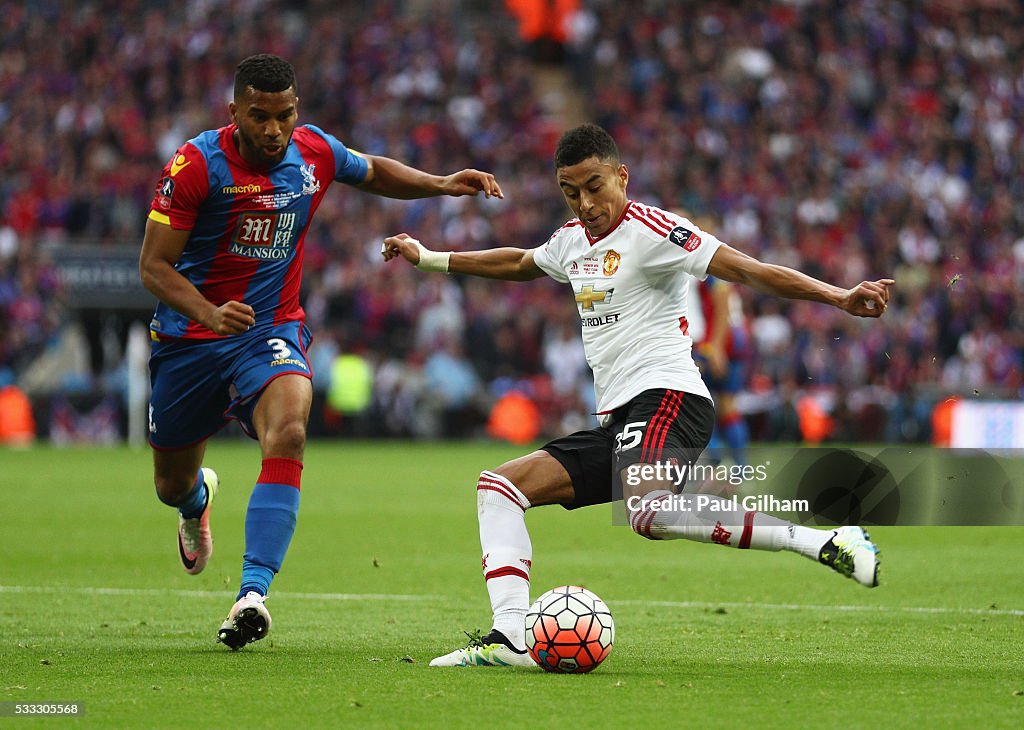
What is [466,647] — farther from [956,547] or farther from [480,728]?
Result: [956,547]

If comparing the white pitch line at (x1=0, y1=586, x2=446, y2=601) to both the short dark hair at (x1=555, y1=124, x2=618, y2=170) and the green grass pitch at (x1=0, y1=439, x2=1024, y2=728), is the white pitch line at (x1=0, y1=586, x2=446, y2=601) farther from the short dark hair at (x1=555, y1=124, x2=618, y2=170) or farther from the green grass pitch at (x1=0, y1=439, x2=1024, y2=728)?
the short dark hair at (x1=555, y1=124, x2=618, y2=170)

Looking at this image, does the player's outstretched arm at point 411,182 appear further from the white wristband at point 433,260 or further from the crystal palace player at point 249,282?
the white wristband at point 433,260

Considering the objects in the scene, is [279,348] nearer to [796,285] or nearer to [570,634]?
[570,634]

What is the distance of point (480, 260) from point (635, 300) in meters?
0.91

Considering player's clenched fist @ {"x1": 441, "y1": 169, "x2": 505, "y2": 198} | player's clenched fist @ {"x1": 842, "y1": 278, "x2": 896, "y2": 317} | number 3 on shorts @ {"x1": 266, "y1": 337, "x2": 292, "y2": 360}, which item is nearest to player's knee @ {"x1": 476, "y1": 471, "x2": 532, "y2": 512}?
number 3 on shorts @ {"x1": 266, "y1": 337, "x2": 292, "y2": 360}

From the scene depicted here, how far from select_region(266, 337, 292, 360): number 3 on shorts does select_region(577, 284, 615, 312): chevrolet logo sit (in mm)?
1469

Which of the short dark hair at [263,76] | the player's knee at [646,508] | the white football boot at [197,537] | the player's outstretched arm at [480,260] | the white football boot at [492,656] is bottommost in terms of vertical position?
the white football boot at [492,656]

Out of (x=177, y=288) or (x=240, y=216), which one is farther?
(x=240, y=216)

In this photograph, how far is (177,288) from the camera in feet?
23.2

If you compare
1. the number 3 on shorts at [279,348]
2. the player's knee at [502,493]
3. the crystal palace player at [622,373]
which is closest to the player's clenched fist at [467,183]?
the crystal palace player at [622,373]

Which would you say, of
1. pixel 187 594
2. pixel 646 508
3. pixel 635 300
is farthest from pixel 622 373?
pixel 187 594

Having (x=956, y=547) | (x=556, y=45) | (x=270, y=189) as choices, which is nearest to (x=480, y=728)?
(x=270, y=189)

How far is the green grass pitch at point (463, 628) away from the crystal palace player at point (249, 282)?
0.70 meters

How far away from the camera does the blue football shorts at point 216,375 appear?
24.1 feet
